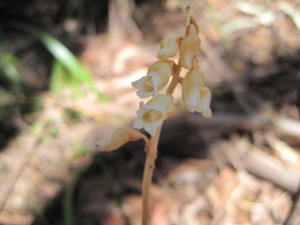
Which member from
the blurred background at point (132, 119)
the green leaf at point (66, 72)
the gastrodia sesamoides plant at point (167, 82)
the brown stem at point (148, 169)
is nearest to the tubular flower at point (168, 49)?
the gastrodia sesamoides plant at point (167, 82)

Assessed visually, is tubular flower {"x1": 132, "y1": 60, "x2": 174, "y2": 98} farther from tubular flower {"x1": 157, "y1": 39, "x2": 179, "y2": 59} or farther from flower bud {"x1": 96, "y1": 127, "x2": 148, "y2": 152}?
flower bud {"x1": 96, "y1": 127, "x2": 148, "y2": 152}

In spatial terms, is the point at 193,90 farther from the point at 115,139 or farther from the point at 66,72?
the point at 66,72

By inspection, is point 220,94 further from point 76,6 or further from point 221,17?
point 76,6

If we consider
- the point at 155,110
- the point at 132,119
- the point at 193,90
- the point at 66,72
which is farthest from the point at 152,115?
the point at 66,72

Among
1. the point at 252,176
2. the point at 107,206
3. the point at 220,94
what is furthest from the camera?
the point at 220,94

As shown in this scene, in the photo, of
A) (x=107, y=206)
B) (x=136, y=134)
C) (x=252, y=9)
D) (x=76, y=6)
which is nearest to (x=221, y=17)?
(x=252, y=9)

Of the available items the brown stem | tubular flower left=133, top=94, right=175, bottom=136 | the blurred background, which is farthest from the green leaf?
tubular flower left=133, top=94, right=175, bottom=136

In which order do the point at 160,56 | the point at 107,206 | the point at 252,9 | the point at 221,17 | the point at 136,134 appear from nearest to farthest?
the point at 160,56 → the point at 136,134 → the point at 107,206 → the point at 252,9 → the point at 221,17

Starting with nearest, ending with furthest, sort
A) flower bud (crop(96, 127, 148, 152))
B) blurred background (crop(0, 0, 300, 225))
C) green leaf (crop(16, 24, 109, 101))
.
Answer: flower bud (crop(96, 127, 148, 152)) → blurred background (crop(0, 0, 300, 225)) → green leaf (crop(16, 24, 109, 101))
